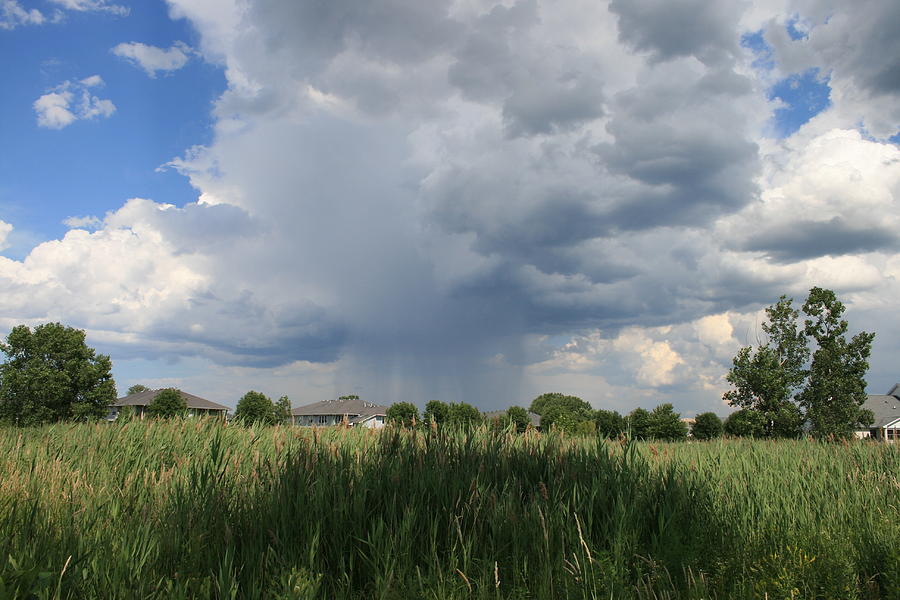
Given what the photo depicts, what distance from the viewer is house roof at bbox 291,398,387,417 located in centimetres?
9719

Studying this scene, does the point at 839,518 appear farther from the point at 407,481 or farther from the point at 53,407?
the point at 53,407

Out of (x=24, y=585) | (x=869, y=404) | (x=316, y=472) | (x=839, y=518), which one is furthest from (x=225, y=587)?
(x=869, y=404)

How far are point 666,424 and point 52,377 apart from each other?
50.0 m

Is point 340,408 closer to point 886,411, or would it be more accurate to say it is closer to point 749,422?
point 749,422

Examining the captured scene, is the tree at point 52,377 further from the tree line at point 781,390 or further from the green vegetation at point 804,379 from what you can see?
the green vegetation at point 804,379

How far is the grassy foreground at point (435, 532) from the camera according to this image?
13.7ft

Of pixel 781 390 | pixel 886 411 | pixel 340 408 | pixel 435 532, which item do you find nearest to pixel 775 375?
pixel 781 390

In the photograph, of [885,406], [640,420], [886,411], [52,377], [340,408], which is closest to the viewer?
[640,420]

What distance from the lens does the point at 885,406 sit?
7469 centimetres

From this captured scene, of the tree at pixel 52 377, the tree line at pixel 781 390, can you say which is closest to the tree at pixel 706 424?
the tree line at pixel 781 390

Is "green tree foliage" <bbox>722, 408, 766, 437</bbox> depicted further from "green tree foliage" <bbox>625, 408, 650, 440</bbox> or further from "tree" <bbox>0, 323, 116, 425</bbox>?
"tree" <bbox>0, 323, 116, 425</bbox>

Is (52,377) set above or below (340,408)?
above

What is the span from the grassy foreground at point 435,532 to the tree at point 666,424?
35.1m

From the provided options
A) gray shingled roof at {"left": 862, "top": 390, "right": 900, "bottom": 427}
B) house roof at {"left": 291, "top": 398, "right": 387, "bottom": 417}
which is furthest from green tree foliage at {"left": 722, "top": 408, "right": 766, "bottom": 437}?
house roof at {"left": 291, "top": 398, "right": 387, "bottom": 417}
